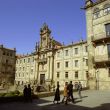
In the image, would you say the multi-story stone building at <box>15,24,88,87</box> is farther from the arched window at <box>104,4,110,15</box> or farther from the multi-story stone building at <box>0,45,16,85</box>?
the arched window at <box>104,4,110,15</box>

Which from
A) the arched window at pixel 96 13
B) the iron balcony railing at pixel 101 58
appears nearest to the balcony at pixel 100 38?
the iron balcony railing at pixel 101 58

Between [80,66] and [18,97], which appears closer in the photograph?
[18,97]

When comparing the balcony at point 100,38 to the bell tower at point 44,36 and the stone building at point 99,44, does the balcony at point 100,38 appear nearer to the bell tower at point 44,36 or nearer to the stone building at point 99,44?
the stone building at point 99,44

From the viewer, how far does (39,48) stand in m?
49.6

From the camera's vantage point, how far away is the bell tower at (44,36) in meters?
47.7

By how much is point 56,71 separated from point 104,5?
75.2 ft

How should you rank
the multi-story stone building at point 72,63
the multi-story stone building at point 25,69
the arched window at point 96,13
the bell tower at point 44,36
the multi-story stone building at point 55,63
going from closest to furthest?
the arched window at point 96,13, the multi-story stone building at point 72,63, the multi-story stone building at point 55,63, the bell tower at point 44,36, the multi-story stone building at point 25,69

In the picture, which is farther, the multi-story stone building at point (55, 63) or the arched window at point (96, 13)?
the multi-story stone building at point (55, 63)

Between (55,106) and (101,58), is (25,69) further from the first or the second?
(55,106)

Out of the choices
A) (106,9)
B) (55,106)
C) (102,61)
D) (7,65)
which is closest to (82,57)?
(102,61)

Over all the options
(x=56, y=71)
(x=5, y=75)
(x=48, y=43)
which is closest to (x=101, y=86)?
(x=56, y=71)

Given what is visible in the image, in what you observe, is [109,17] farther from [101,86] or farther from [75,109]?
[75,109]

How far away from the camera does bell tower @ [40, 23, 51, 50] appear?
157ft

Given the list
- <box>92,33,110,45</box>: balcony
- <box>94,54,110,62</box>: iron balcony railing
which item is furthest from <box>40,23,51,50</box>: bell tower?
<box>94,54,110,62</box>: iron balcony railing
